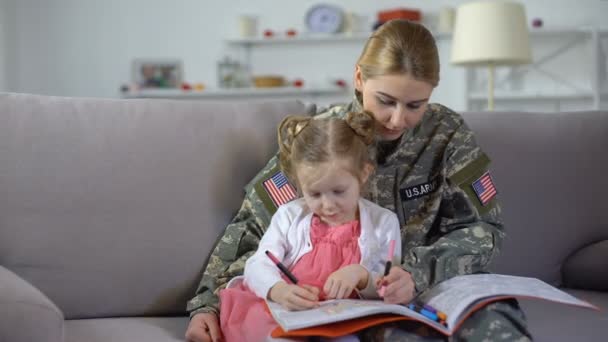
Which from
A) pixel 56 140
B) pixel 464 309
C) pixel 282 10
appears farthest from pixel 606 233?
pixel 282 10

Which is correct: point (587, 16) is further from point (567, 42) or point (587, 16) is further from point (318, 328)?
point (318, 328)

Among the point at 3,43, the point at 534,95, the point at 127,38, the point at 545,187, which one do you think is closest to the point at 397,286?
the point at 545,187

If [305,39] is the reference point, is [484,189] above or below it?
below

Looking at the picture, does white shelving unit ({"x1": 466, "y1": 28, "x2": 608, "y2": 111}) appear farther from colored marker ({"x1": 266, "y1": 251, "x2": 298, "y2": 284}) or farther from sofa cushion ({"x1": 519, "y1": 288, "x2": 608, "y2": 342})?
colored marker ({"x1": 266, "y1": 251, "x2": 298, "y2": 284})

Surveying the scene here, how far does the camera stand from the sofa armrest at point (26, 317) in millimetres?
1170

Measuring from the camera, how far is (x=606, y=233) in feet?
6.06

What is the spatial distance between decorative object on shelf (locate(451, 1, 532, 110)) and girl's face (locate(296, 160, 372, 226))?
2374 millimetres

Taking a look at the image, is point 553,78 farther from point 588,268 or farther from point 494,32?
point 588,268

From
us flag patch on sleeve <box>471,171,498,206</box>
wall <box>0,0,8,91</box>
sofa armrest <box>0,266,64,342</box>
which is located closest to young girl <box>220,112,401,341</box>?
us flag patch on sleeve <box>471,171,498,206</box>

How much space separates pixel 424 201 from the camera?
1626 millimetres

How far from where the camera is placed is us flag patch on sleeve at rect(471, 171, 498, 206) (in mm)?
1578

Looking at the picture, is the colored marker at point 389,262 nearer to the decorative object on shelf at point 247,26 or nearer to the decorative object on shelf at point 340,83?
the decorative object on shelf at point 340,83

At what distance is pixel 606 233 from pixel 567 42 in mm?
3321

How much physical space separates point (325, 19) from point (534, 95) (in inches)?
59.8
